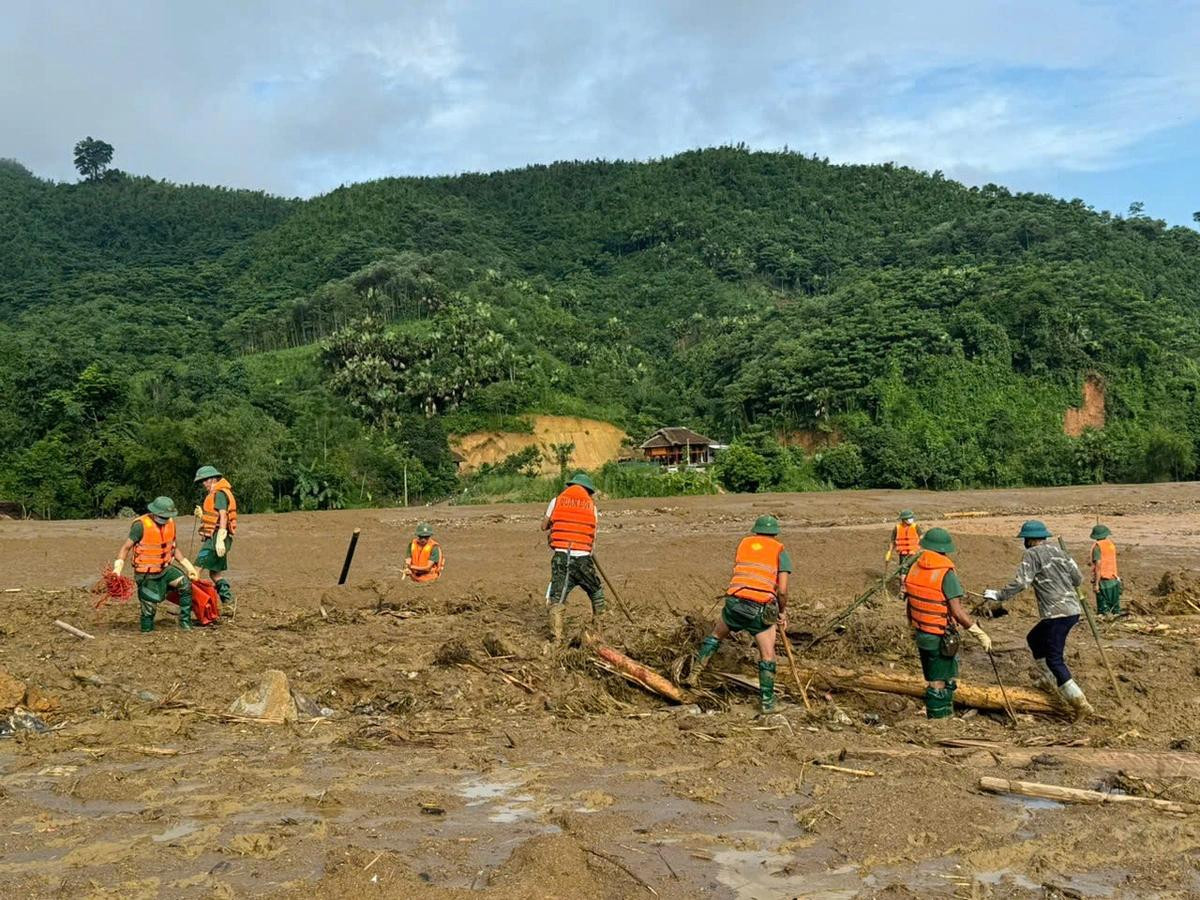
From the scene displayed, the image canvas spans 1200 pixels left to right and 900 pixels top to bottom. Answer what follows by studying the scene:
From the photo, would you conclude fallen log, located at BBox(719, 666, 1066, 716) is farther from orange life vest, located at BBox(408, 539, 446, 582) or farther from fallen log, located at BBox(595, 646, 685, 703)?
orange life vest, located at BBox(408, 539, 446, 582)

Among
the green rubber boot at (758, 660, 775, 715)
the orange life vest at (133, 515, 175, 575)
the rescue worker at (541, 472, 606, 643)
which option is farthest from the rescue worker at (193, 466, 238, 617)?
the green rubber boot at (758, 660, 775, 715)

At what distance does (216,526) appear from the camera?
10.6 m

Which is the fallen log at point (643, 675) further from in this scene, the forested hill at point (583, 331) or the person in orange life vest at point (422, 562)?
the forested hill at point (583, 331)

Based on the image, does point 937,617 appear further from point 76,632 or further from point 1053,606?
point 76,632

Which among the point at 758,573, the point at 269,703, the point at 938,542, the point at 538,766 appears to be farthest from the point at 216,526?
the point at 938,542

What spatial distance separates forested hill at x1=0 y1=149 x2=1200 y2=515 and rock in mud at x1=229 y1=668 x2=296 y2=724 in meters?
28.9

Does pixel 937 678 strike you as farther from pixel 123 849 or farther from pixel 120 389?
pixel 120 389

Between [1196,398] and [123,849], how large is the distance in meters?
66.4

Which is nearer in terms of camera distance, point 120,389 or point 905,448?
point 120,389

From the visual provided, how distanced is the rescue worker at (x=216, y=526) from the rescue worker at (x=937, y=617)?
281 inches

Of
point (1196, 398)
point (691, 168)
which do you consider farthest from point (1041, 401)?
point (691, 168)

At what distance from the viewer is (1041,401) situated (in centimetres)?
6000

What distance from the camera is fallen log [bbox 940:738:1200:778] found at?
5949mm

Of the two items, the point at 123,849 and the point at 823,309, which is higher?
the point at 823,309
